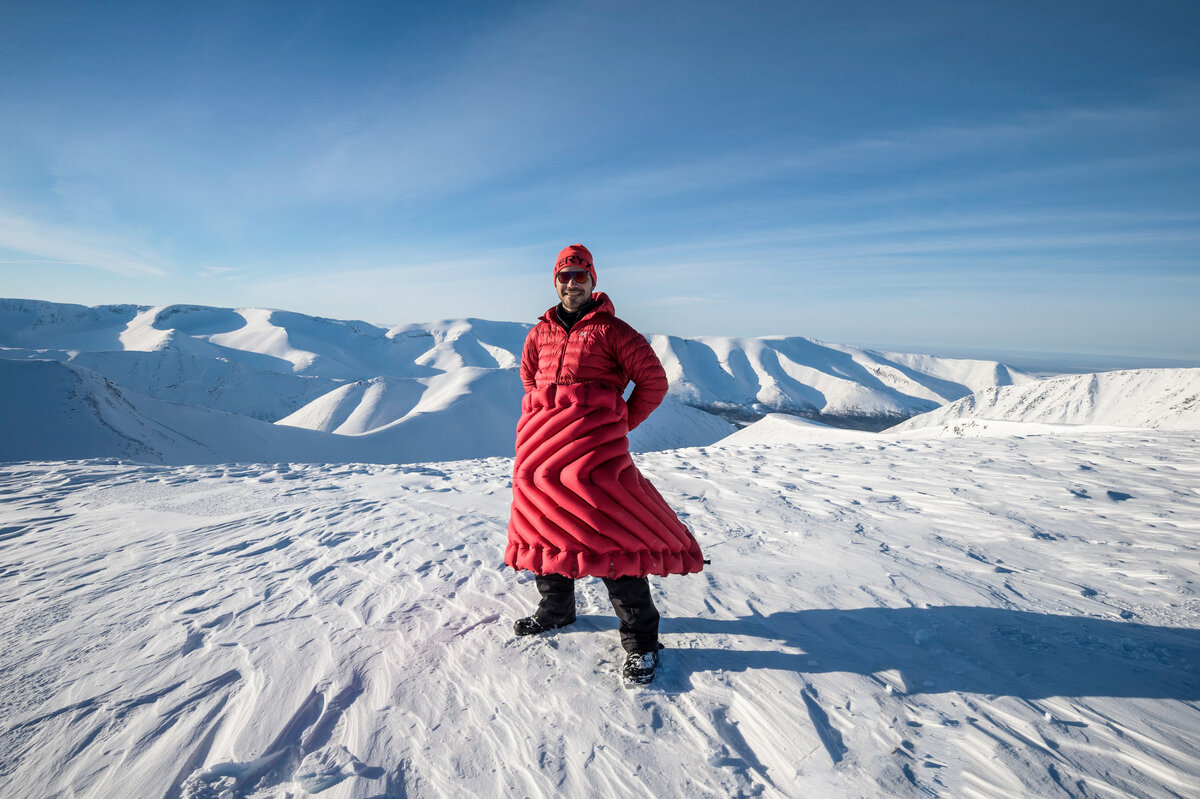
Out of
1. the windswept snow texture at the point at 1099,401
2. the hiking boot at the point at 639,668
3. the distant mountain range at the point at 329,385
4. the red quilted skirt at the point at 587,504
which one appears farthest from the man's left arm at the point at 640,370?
the windswept snow texture at the point at 1099,401

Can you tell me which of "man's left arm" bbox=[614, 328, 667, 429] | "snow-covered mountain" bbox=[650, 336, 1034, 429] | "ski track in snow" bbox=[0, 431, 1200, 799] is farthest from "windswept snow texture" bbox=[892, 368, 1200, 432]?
"man's left arm" bbox=[614, 328, 667, 429]

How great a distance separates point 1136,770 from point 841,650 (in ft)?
3.16

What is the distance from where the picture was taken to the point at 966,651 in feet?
7.50

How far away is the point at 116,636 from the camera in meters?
2.40

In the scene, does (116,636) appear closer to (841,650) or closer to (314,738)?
(314,738)

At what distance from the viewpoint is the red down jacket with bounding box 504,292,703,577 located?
6.87 feet

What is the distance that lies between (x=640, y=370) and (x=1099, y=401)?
57536mm

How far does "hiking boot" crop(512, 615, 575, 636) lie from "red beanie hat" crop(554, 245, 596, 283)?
5.78 ft

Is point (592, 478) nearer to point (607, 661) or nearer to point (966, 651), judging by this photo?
point (607, 661)

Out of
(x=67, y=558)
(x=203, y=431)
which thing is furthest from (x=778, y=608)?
(x=203, y=431)

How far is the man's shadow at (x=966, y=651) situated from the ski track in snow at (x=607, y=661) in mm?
14

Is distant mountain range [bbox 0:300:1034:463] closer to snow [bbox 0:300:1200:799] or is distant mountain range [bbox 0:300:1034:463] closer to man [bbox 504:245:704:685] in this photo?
snow [bbox 0:300:1200:799]

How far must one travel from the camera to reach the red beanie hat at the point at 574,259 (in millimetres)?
2281

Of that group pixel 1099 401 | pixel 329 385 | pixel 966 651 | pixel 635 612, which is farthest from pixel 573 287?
pixel 329 385
